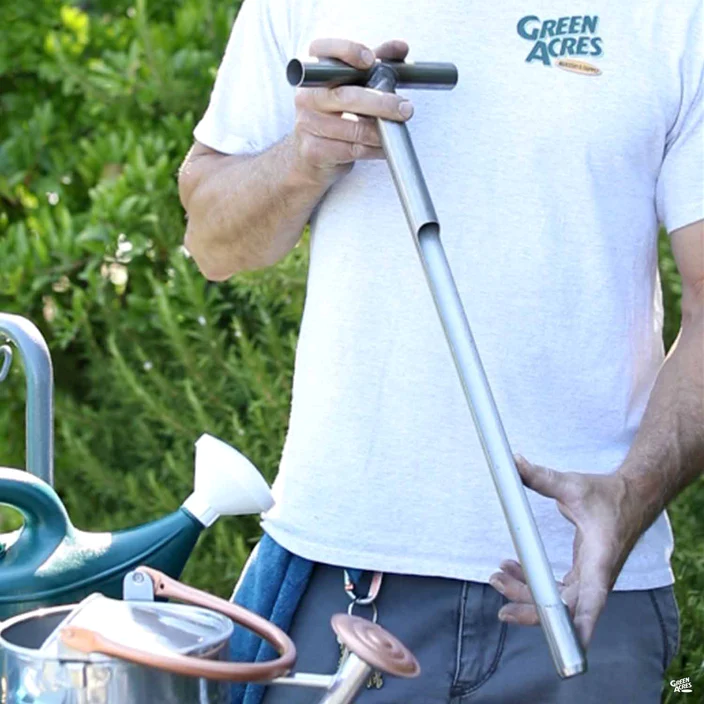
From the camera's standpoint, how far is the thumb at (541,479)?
1384 mm

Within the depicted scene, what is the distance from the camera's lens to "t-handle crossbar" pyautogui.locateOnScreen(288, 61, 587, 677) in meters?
1.24

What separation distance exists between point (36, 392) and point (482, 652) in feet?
2.00

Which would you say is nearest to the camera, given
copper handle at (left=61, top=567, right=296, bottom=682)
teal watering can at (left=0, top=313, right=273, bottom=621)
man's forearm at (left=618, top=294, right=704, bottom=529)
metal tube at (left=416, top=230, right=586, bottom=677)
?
copper handle at (left=61, top=567, right=296, bottom=682)

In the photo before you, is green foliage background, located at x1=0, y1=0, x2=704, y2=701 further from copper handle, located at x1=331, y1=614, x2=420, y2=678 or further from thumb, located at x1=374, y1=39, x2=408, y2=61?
copper handle, located at x1=331, y1=614, x2=420, y2=678

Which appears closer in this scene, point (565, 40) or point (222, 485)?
point (222, 485)

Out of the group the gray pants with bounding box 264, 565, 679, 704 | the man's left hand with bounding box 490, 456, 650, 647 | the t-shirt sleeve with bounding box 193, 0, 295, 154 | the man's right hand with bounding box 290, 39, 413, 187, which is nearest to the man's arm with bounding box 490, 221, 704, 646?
the man's left hand with bounding box 490, 456, 650, 647

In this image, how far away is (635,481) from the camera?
1588 mm

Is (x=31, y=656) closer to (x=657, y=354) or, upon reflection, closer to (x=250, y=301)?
(x=657, y=354)

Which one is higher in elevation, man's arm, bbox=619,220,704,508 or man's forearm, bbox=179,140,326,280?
man's forearm, bbox=179,140,326,280

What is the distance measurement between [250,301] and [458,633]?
1.46m

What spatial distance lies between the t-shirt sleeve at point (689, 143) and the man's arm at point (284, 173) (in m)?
0.39

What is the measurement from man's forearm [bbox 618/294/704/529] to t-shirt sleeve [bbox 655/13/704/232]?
129 millimetres

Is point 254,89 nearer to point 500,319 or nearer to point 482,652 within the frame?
point 500,319

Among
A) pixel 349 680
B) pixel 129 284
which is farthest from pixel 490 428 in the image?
pixel 129 284
